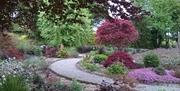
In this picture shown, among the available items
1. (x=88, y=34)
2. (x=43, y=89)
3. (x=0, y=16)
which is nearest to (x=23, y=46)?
(x=88, y=34)

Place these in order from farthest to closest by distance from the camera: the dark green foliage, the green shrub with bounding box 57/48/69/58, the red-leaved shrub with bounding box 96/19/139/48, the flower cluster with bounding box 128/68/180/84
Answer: the dark green foliage
the green shrub with bounding box 57/48/69/58
the red-leaved shrub with bounding box 96/19/139/48
the flower cluster with bounding box 128/68/180/84

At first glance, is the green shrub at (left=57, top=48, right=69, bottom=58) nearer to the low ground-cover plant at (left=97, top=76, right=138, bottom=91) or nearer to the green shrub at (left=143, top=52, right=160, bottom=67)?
the green shrub at (left=143, top=52, right=160, bottom=67)

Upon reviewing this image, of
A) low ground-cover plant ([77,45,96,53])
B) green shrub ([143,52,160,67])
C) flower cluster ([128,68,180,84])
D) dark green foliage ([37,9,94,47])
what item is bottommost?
low ground-cover plant ([77,45,96,53])

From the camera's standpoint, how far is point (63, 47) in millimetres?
33781

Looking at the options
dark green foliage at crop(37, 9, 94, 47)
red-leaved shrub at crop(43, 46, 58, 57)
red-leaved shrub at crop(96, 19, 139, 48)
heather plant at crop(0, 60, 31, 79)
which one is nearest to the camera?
heather plant at crop(0, 60, 31, 79)

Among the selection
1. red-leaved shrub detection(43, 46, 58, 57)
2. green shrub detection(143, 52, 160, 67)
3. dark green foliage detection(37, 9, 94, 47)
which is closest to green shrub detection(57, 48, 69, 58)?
red-leaved shrub detection(43, 46, 58, 57)

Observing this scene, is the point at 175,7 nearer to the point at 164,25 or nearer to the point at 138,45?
the point at 164,25

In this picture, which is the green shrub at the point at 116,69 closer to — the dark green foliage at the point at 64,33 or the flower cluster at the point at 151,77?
the flower cluster at the point at 151,77

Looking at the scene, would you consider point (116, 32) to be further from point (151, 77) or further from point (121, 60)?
point (151, 77)

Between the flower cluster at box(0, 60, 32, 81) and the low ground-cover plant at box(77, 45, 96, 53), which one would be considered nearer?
the flower cluster at box(0, 60, 32, 81)

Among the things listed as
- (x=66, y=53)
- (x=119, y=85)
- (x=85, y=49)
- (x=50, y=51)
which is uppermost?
(x=119, y=85)

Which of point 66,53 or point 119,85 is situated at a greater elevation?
point 119,85

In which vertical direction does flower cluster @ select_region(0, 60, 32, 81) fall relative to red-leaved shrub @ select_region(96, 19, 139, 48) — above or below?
above

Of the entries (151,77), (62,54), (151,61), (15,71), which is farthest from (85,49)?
(15,71)
